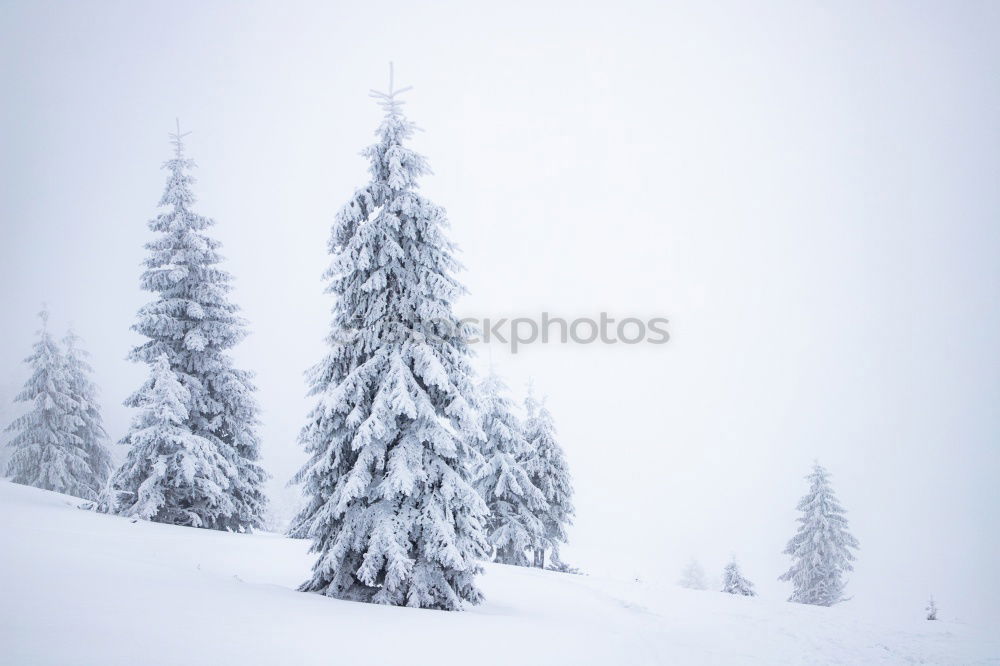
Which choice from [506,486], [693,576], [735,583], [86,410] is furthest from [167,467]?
[693,576]

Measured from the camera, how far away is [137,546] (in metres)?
14.2

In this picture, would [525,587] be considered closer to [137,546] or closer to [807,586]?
[137,546]

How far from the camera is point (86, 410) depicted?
33875 millimetres

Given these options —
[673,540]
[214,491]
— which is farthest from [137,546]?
[673,540]

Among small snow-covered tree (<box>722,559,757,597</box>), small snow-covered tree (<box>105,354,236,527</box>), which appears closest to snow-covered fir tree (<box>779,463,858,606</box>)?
small snow-covered tree (<box>722,559,757,597</box>)

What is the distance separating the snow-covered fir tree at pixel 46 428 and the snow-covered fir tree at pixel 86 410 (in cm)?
62

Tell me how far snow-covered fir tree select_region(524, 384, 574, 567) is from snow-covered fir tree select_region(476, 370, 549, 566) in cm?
73

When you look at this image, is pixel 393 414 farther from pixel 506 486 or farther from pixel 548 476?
pixel 548 476

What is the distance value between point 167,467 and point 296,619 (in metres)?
12.1

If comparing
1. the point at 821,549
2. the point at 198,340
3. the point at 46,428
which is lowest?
the point at 821,549

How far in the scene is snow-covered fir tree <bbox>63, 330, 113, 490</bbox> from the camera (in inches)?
1308

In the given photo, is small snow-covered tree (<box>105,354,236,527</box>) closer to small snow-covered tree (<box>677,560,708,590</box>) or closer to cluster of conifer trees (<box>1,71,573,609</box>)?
cluster of conifer trees (<box>1,71,573,609</box>)

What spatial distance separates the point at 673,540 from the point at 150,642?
420 ft

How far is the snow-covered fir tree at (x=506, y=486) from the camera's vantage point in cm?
2786
